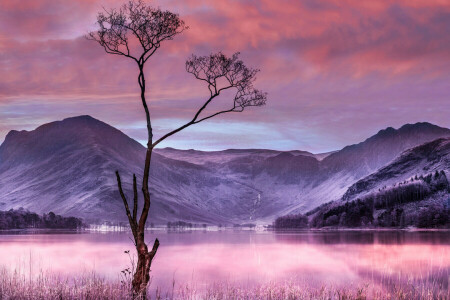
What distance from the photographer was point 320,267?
72.4 metres

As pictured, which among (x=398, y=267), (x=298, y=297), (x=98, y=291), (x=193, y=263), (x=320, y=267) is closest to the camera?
(x=98, y=291)

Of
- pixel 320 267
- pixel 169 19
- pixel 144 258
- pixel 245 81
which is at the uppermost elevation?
pixel 169 19

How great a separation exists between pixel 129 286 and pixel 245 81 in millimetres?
13134

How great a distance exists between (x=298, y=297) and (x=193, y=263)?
47851 millimetres

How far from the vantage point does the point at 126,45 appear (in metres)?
32.4

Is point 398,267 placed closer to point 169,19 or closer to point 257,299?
point 257,299

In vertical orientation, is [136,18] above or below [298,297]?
above

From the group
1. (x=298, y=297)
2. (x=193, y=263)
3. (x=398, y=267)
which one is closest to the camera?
(x=298, y=297)

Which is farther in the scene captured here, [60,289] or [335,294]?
[335,294]

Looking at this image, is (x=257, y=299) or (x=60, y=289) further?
(x=257, y=299)

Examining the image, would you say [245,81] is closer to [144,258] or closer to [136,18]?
[136,18]

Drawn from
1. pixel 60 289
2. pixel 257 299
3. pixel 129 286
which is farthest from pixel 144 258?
pixel 257 299

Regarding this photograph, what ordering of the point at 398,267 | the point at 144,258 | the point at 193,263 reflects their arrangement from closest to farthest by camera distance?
the point at 144,258, the point at 398,267, the point at 193,263

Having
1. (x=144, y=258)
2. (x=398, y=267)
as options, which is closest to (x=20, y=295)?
(x=144, y=258)
